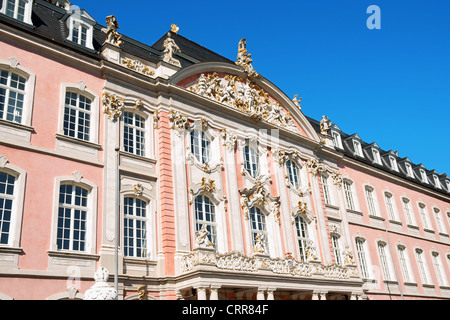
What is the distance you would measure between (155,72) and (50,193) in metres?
9.00

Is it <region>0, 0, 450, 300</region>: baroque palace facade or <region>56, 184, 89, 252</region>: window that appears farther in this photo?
<region>56, 184, 89, 252</region>: window

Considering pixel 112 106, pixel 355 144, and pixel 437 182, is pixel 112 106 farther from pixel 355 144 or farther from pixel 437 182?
pixel 437 182

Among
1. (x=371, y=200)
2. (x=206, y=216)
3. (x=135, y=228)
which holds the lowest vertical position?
(x=135, y=228)

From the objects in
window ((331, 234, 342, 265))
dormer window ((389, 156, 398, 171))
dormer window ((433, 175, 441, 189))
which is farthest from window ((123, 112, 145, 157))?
dormer window ((433, 175, 441, 189))

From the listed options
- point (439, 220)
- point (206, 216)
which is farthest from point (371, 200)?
point (206, 216)

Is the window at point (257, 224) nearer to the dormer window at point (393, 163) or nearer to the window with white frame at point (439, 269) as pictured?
the window with white frame at point (439, 269)

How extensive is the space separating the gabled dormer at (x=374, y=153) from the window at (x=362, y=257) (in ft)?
30.7

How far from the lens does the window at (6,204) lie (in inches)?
607

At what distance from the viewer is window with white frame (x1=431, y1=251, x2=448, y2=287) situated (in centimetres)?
3590

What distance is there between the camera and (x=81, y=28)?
70.3 feet

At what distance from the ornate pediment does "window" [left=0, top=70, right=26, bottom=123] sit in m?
→ 8.76

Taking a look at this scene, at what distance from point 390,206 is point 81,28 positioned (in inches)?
1056

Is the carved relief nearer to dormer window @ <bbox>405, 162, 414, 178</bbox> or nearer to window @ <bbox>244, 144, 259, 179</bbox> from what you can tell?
window @ <bbox>244, 144, 259, 179</bbox>
